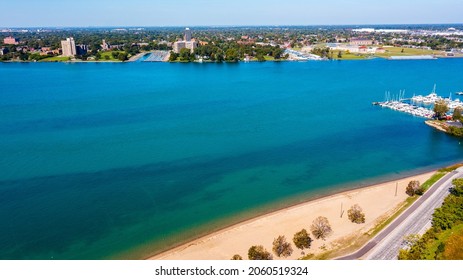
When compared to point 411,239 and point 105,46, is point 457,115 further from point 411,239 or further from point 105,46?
point 105,46

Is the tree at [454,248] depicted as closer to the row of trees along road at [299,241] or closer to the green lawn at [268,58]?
the row of trees along road at [299,241]

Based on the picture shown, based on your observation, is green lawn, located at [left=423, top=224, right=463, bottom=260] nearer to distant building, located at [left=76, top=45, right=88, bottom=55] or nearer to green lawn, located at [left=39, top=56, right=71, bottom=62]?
green lawn, located at [left=39, top=56, right=71, bottom=62]

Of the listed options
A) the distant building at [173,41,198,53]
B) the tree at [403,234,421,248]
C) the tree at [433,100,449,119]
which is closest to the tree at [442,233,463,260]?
the tree at [403,234,421,248]

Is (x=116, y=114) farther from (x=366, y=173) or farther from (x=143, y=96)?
(x=366, y=173)

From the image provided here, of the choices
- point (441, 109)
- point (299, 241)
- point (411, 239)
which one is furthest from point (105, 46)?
point (411, 239)

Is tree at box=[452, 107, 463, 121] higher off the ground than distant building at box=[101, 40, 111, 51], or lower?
lower
